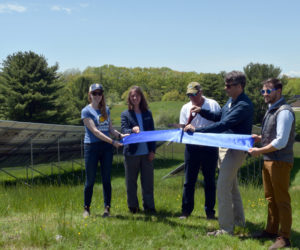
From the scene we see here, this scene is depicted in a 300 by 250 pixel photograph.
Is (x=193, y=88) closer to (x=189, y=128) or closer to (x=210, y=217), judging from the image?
(x=189, y=128)

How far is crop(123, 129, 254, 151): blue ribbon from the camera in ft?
12.7

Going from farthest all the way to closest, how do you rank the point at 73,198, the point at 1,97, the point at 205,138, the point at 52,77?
the point at 52,77, the point at 1,97, the point at 73,198, the point at 205,138

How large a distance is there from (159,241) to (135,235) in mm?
308

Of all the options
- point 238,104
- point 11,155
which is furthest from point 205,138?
point 11,155

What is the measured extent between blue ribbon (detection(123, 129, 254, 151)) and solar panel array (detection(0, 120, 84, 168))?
5.14m

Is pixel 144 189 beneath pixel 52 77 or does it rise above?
beneath

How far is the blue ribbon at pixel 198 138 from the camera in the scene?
387 cm

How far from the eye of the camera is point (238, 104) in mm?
3879

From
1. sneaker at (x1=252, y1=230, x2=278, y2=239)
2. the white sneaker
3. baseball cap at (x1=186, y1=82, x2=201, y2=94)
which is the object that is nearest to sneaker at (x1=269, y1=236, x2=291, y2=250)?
sneaker at (x1=252, y1=230, x2=278, y2=239)

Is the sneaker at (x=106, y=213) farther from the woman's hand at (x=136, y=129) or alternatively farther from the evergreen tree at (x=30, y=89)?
the evergreen tree at (x=30, y=89)

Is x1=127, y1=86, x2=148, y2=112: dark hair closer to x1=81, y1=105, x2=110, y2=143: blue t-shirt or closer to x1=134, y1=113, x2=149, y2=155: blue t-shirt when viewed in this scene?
x1=134, y1=113, x2=149, y2=155: blue t-shirt

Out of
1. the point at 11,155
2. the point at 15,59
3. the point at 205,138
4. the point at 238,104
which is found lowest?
the point at 11,155

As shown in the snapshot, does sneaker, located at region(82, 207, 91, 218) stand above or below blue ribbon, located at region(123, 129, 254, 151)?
below

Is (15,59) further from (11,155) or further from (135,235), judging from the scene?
(135,235)
